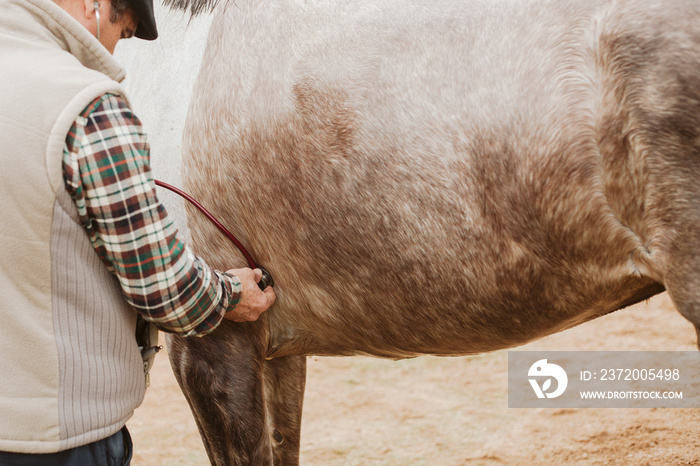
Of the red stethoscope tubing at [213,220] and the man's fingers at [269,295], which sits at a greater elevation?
the red stethoscope tubing at [213,220]

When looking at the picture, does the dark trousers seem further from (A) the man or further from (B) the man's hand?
(B) the man's hand

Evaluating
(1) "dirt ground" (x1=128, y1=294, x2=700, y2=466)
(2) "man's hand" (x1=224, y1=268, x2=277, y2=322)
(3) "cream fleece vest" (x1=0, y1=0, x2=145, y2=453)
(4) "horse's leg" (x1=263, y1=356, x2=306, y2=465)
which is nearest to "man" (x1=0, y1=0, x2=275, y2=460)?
(3) "cream fleece vest" (x1=0, y1=0, x2=145, y2=453)

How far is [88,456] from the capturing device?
124 centimetres

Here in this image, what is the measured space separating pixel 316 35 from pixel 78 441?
3.34ft

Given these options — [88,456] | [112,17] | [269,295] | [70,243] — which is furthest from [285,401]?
[112,17]

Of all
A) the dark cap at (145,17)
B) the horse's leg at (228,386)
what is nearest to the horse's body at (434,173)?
the horse's leg at (228,386)

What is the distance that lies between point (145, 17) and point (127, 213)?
0.48 m

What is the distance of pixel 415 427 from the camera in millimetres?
3441

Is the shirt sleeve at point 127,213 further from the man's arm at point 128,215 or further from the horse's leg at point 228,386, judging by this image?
the horse's leg at point 228,386

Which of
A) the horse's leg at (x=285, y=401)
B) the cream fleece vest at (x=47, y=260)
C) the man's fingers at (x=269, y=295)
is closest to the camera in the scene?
the cream fleece vest at (x=47, y=260)

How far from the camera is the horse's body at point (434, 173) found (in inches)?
47.8

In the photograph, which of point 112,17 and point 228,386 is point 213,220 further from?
point 112,17

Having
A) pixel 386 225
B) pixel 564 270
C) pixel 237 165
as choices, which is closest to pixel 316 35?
pixel 237 165

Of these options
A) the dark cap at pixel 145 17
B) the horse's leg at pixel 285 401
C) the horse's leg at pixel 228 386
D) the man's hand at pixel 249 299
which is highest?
the dark cap at pixel 145 17
